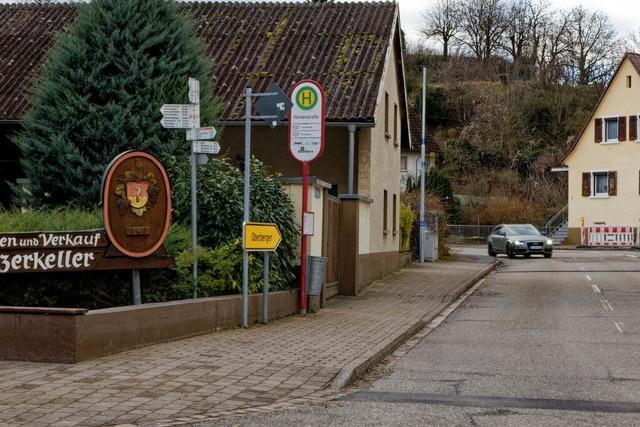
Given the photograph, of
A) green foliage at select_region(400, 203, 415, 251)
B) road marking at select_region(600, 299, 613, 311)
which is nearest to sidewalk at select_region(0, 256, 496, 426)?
road marking at select_region(600, 299, 613, 311)

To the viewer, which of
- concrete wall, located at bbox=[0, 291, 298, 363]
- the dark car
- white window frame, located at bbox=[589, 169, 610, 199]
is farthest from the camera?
white window frame, located at bbox=[589, 169, 610, 199]

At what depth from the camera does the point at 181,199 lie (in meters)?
14.2

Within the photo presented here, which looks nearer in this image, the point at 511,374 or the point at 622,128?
the point at 511,374

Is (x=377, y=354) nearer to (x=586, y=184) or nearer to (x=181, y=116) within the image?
(x=181, y=116)

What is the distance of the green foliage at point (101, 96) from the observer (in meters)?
16.2

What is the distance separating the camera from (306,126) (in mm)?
14742

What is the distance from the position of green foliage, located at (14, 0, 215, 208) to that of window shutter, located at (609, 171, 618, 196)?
148 feet

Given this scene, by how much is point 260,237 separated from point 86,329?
4.00 m

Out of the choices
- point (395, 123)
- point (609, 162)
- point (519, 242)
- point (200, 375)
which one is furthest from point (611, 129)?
point (200, 375)

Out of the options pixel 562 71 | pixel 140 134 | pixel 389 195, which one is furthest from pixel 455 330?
pixel 562 71

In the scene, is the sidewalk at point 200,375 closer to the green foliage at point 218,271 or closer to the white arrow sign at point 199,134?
the green foliage at point 218,271

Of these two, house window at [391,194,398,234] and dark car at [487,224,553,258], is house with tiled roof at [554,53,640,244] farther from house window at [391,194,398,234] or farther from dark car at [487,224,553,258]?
house window at [391,194,398,234]

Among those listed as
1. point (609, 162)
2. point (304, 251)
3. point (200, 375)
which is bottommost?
point (200, 375)

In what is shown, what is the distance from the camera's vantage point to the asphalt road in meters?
7.75
